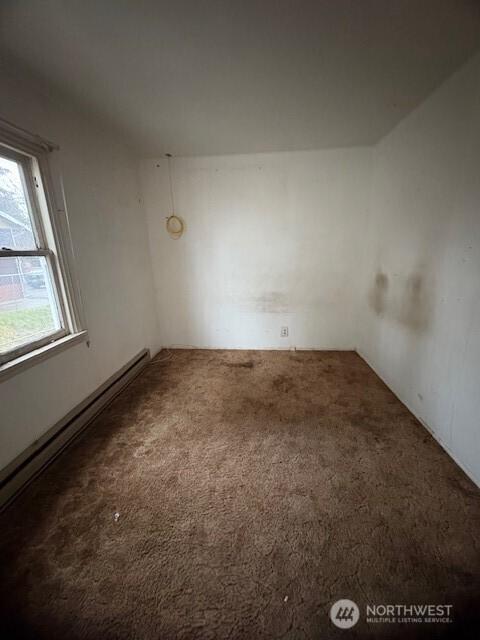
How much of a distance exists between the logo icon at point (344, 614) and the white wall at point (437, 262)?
103 cm

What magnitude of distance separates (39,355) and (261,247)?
2398mm

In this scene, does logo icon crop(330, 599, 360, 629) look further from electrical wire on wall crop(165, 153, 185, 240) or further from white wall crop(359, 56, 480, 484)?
electrical wire on wall crop(165, 153, 185, 240)

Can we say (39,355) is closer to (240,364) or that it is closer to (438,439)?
(240,364)

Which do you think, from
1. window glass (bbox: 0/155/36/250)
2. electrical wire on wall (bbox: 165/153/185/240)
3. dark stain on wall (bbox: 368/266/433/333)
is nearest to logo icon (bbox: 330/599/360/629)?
dark stain on wall (bbox: 368/266/433/333)

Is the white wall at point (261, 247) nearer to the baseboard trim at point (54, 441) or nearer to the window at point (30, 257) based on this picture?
the baseboard trim at point (54, 441)

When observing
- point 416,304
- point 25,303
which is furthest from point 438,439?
point 25,303

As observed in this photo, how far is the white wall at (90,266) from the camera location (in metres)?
1.51

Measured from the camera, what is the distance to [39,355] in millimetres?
1615

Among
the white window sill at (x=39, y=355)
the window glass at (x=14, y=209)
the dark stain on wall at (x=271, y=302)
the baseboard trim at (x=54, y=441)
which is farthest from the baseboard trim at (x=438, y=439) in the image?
the window glass at (x=14, y=209)

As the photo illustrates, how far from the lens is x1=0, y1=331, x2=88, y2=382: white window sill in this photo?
143 centimetres

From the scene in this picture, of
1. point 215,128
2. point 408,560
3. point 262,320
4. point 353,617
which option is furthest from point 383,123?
point 353,617

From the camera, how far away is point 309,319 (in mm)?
3213

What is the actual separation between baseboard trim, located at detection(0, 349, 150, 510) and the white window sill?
1.58ft

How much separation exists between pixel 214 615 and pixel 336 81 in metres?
2.84
